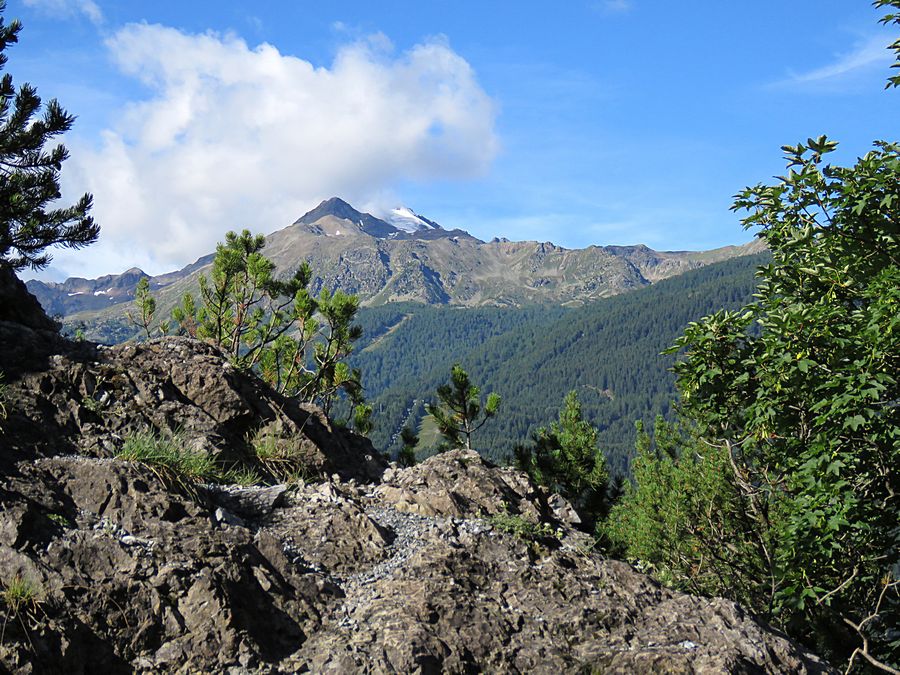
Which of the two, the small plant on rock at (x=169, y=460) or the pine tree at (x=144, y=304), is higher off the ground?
the pine tree at (x=144, y=304)

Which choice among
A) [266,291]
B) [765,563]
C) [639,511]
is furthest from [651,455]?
[266,291]

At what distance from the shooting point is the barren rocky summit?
6383 mm

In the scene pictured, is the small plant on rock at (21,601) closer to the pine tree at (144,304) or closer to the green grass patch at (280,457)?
the green grass patch at (280,457)

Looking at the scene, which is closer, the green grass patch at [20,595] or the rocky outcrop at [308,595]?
the green grass patch at [20,595]

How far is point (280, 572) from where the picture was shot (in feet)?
25.4

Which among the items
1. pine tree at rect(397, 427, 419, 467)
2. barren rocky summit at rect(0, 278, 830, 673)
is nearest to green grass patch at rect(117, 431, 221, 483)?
barren rocky summit at rect(0, 278, 830, 673)

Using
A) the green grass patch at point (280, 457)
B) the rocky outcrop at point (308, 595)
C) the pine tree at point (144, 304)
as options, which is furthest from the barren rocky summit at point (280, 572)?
the pine tree at point (144, 304)

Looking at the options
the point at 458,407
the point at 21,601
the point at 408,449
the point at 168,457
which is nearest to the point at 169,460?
the point at 168,457

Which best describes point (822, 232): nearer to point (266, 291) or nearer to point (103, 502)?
point (103, 502)

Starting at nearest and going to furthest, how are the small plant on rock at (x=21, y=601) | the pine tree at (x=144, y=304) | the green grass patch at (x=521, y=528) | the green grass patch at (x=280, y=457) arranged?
the small plant on rock at (x=21, y=601) → the green grass patch at (x=521, y=528) → the green grass patch at (x=280, y=457) → the pine tree at (x=144, y=304)

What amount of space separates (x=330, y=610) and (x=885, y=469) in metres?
7.63

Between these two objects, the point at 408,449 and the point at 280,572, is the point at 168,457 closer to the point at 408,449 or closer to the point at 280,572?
the point at 280,572

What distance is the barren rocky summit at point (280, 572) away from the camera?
6.38 m

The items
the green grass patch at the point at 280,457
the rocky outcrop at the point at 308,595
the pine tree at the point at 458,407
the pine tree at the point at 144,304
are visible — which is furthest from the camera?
the pine tree at the point at 458,407
